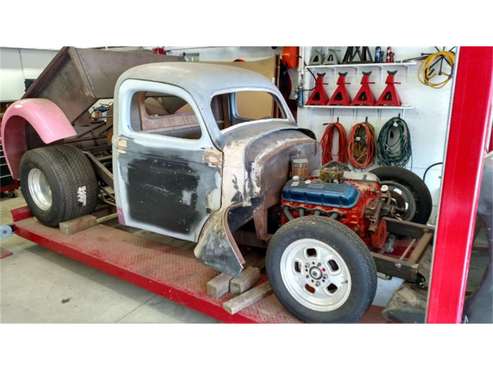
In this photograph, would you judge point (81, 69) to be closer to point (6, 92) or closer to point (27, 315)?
point (27, 315)

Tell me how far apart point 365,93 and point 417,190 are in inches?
105

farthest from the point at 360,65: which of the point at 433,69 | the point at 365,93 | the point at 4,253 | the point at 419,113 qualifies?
the point at 4,253

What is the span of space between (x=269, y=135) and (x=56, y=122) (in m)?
2.18

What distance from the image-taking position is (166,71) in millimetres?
2963

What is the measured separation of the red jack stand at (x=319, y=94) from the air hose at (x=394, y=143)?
1.08m

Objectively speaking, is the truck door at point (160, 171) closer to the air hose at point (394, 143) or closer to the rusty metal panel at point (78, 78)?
the rusty metal panel at point (78, 78)

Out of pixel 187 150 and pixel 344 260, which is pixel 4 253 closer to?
pixel 187 150

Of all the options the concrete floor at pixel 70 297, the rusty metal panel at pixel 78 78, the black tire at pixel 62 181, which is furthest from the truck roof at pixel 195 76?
Result: the concrete floor at pixel 70 297

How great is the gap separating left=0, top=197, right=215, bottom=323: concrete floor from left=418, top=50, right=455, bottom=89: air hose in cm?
451

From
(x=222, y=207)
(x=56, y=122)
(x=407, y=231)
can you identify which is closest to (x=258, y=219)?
(x=222, y=207)

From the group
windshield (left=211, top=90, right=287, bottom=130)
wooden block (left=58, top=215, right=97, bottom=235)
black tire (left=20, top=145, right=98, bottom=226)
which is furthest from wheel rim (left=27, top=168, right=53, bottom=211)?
windshield (left=211, top=90, right=287, bottom=130)

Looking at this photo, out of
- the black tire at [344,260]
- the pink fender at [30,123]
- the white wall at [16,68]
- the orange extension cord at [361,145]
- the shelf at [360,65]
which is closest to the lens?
the black tire at [344,260]

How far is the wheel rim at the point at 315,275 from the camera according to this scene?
2.29m

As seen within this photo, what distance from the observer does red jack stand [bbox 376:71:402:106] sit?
18.1 ft
